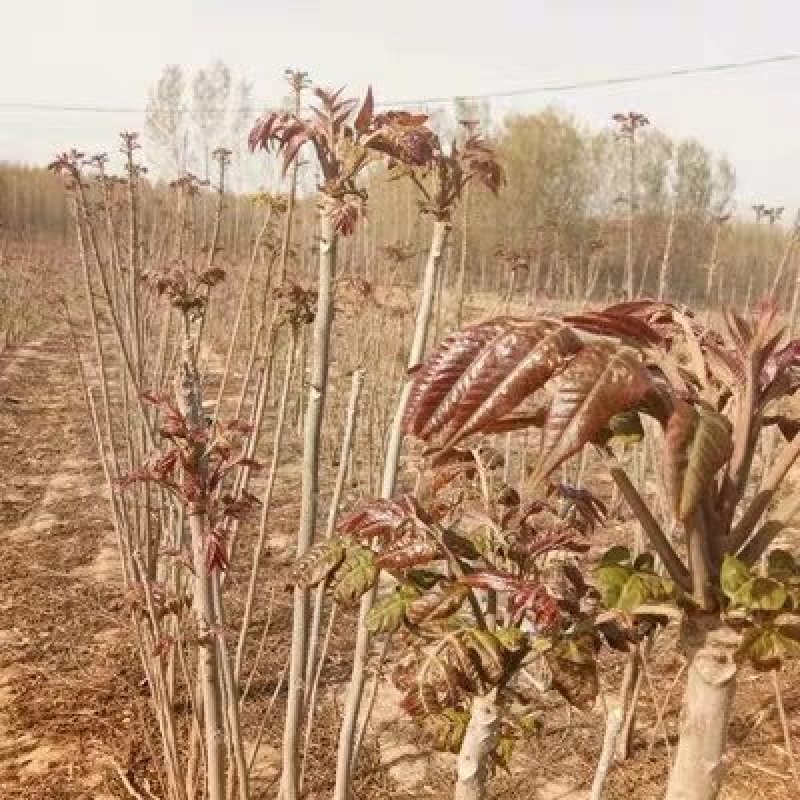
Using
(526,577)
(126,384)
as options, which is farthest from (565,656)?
(126,384)

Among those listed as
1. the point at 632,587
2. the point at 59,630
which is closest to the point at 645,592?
the point at 632,587

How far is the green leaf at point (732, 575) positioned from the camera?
67cm

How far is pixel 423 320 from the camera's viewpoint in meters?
1.51

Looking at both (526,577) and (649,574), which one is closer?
(649,574)

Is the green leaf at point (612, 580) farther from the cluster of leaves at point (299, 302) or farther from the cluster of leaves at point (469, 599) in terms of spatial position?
the cluster of leaves at point (299, 302)

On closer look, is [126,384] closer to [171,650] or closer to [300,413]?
[171,650]

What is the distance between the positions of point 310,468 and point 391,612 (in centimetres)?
60

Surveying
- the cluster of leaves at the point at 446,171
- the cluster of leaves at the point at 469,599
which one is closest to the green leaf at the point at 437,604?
the cluster of leaves at the point at 469,599

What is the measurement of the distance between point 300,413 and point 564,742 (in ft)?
13.5

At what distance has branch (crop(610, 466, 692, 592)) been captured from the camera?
0.72 meters

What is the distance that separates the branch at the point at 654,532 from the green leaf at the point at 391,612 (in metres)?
0.32

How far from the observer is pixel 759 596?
2.18ft

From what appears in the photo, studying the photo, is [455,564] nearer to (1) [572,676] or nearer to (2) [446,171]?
(1) [572,676]

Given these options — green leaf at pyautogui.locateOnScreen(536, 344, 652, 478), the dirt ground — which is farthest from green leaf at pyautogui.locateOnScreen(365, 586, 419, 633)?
the dirt ground
